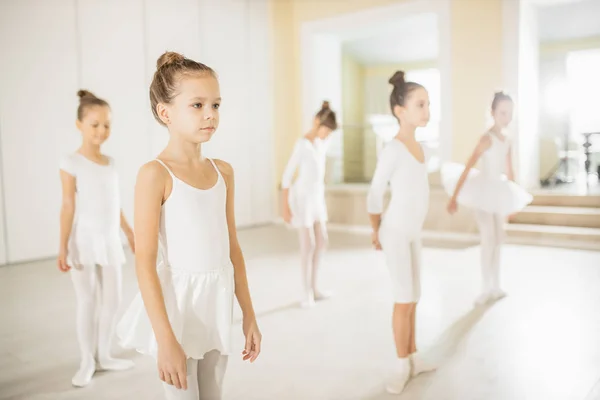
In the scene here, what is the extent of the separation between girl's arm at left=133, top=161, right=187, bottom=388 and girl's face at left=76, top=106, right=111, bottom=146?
1.42 m

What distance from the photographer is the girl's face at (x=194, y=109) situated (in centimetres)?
127

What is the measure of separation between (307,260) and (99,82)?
3782 millimetres

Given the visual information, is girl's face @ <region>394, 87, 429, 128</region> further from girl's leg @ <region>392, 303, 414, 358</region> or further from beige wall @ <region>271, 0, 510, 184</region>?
beige wall @ <region>271, 0, 510, 184</region>

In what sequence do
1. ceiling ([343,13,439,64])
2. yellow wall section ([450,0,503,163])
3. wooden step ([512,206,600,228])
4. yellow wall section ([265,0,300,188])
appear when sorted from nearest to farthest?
wooden step ([512,206,600,228]) → yellow wall section ([450,0,503,163]) → yellow wall section ([265,0,300,188]) → ceiling ([343,13,439,64])

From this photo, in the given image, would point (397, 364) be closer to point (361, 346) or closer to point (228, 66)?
point (361, 346)

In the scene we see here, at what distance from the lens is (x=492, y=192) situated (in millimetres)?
3814

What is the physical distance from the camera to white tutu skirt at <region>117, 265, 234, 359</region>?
1.32 m

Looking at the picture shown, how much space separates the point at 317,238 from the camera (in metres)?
3.97

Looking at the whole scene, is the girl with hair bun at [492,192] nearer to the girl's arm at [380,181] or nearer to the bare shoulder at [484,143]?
the bare shoulder at [484,143]

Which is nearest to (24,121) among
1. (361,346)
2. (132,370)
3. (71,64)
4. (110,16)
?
(71,64)

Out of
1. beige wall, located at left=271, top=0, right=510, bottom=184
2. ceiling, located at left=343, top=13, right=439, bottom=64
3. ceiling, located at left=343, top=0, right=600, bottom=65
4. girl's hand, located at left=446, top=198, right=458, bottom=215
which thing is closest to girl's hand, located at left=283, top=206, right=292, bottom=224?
girl's hand, located at left=446, top=198, right=458, bottom=215

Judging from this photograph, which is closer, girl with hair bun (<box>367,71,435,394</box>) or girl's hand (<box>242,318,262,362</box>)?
girl's hand (<box>242,318,262,362</box>)

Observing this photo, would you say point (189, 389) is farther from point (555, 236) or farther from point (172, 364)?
point (555, 236)

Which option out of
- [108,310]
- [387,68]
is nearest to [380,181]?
[108,310]
